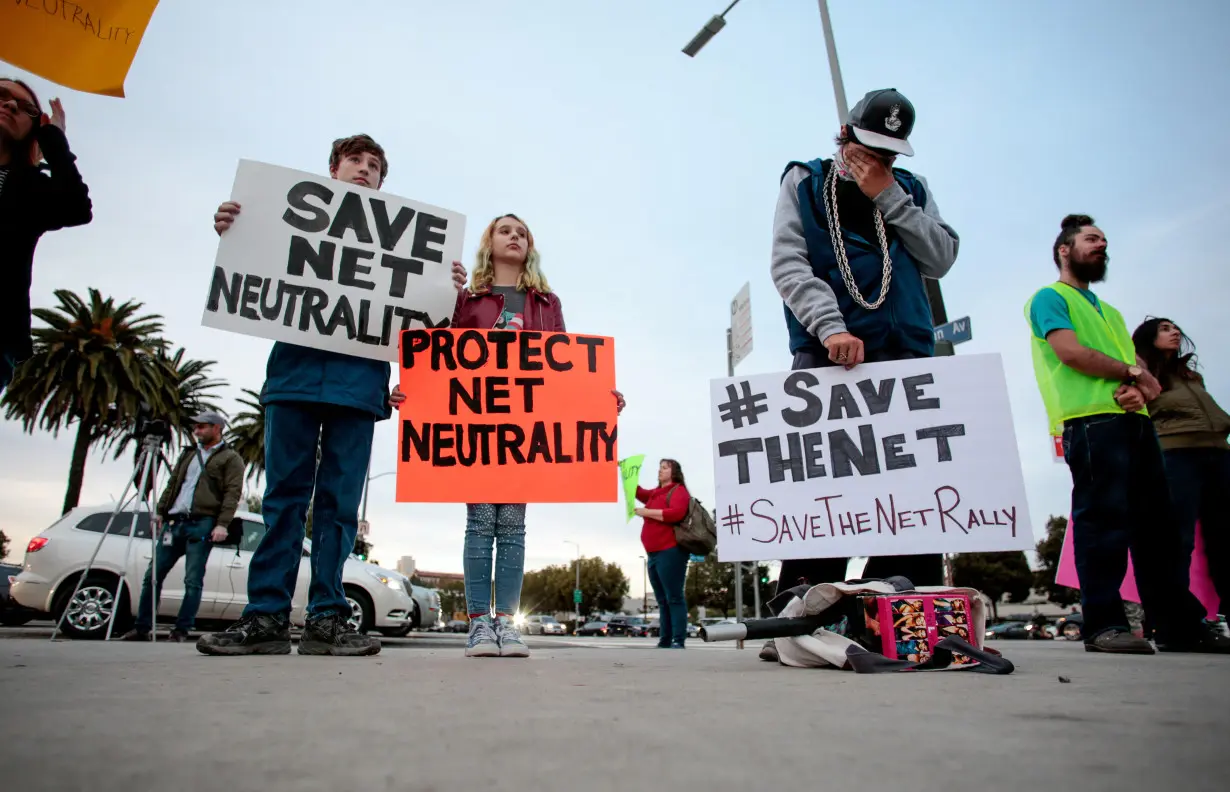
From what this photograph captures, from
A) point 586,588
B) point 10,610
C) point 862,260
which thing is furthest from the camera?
point 586,588

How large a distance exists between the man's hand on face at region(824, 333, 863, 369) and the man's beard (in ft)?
6.42

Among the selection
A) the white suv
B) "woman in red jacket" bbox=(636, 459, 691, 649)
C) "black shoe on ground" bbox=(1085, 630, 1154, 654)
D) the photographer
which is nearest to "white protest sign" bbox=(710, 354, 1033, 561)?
"black shoe on ground" bbox=(1085, 630, 1154, 654)

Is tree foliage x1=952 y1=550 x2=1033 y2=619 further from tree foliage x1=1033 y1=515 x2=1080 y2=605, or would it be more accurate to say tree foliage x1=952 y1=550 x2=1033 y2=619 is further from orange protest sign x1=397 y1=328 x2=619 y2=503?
orange protest sign x1=397 y1=328 x2=619 y2=503

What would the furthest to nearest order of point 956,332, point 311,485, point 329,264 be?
point 956,332
point 329,264
point 311,485

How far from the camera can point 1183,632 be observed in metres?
3.62

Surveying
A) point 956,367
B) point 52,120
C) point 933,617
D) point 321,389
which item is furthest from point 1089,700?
point 52,120

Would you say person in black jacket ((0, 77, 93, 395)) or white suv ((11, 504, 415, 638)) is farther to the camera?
white suv ((11, 504, 415, 638))

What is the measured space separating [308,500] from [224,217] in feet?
4.66

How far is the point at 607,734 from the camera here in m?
1.17

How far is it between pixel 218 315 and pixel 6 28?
128 centimetres

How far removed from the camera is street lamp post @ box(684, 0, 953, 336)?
24.2 ft

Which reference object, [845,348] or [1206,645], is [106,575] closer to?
[845,348]

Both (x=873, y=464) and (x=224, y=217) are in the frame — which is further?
(x=224, y=217)

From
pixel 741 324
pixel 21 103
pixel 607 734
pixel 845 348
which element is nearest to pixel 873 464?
pixel 845 348
